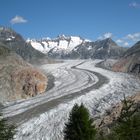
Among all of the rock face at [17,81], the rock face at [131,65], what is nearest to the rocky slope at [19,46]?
the rock face at [131,65]

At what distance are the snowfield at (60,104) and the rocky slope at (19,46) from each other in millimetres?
55442

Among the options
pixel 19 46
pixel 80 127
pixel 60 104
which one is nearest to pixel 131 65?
pixel 60 104

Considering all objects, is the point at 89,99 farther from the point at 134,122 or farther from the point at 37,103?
the point at 134,122

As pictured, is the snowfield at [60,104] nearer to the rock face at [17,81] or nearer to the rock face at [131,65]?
the rock face at [17,81]

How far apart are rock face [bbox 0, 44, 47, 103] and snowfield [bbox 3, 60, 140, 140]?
2614mm

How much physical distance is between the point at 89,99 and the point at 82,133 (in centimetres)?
2407

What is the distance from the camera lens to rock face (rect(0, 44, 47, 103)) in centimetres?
5572

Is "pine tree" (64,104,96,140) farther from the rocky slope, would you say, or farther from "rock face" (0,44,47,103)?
the rocky slope

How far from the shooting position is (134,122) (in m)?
18.4

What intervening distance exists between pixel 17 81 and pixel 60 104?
596 inches

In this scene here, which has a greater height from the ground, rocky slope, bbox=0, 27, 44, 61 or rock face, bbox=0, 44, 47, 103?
rocky slope, bbox=0, 27, 44, 61

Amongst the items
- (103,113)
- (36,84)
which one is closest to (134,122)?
(103,113)

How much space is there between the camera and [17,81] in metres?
59.0

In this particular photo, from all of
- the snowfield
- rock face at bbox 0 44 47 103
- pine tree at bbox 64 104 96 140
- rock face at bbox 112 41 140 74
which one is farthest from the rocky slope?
pine tree at bbox 64 104 96 140
